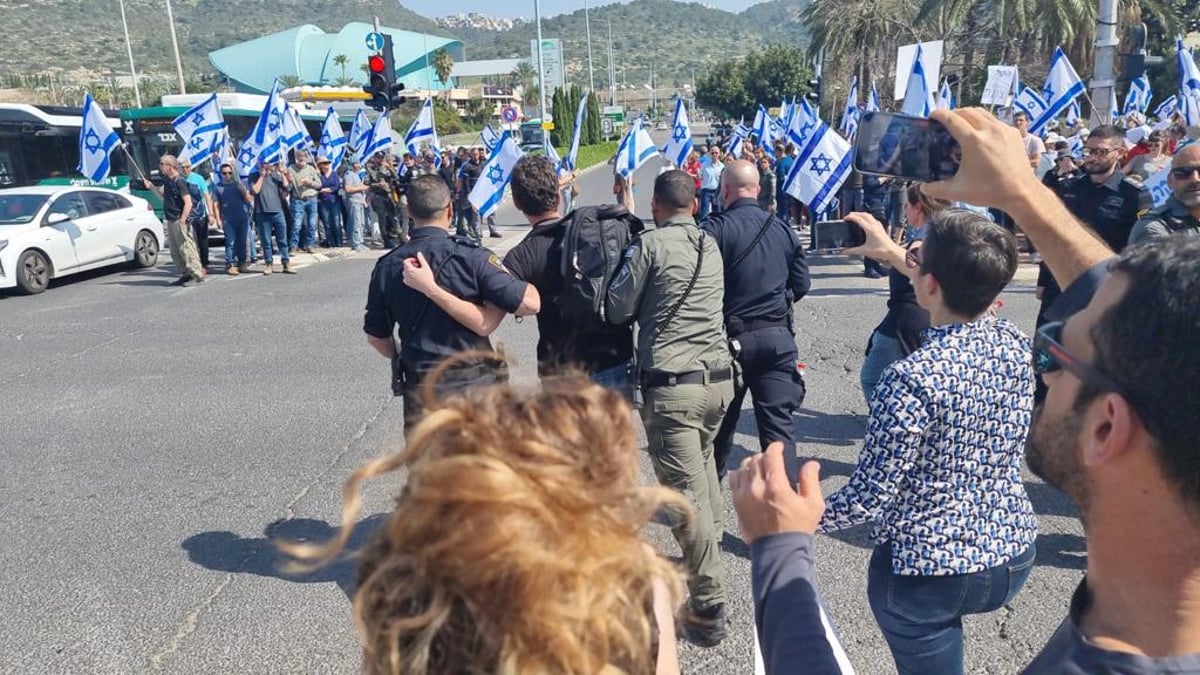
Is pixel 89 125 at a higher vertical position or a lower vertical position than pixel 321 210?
higher

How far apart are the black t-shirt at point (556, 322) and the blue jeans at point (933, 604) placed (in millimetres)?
1684

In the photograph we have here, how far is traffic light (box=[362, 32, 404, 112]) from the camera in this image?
46.0ft

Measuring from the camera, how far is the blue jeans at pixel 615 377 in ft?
12.4

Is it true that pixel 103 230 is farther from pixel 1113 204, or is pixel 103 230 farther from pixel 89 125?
pixel 1113 204

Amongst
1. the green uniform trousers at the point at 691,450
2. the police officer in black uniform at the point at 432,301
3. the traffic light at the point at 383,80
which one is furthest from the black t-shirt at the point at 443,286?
the traffic light at the point at 383,80

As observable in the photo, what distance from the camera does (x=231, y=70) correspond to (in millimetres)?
104875

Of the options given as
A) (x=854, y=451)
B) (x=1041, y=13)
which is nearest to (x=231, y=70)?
(x=1041, y=13)

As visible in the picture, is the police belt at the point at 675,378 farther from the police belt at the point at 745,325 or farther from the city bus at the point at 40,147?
the city bus at the point at 40,147

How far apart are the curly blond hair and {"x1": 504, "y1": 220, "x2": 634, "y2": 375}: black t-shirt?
257 cm

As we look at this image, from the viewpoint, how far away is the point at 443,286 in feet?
11.7

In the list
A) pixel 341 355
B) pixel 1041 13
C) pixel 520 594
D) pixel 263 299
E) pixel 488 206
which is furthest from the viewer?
pixel 1041 13

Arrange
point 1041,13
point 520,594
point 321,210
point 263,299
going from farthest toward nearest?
point 1041,13 < point 321,210 < point 263,299 < point 520,594

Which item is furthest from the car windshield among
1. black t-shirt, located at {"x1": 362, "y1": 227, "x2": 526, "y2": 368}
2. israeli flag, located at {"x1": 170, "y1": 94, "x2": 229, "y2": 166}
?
black t-shirt, located at {"x1": 362, "y1": 227, "x2": 526, "y2": 368}

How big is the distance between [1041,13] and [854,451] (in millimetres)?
29473
